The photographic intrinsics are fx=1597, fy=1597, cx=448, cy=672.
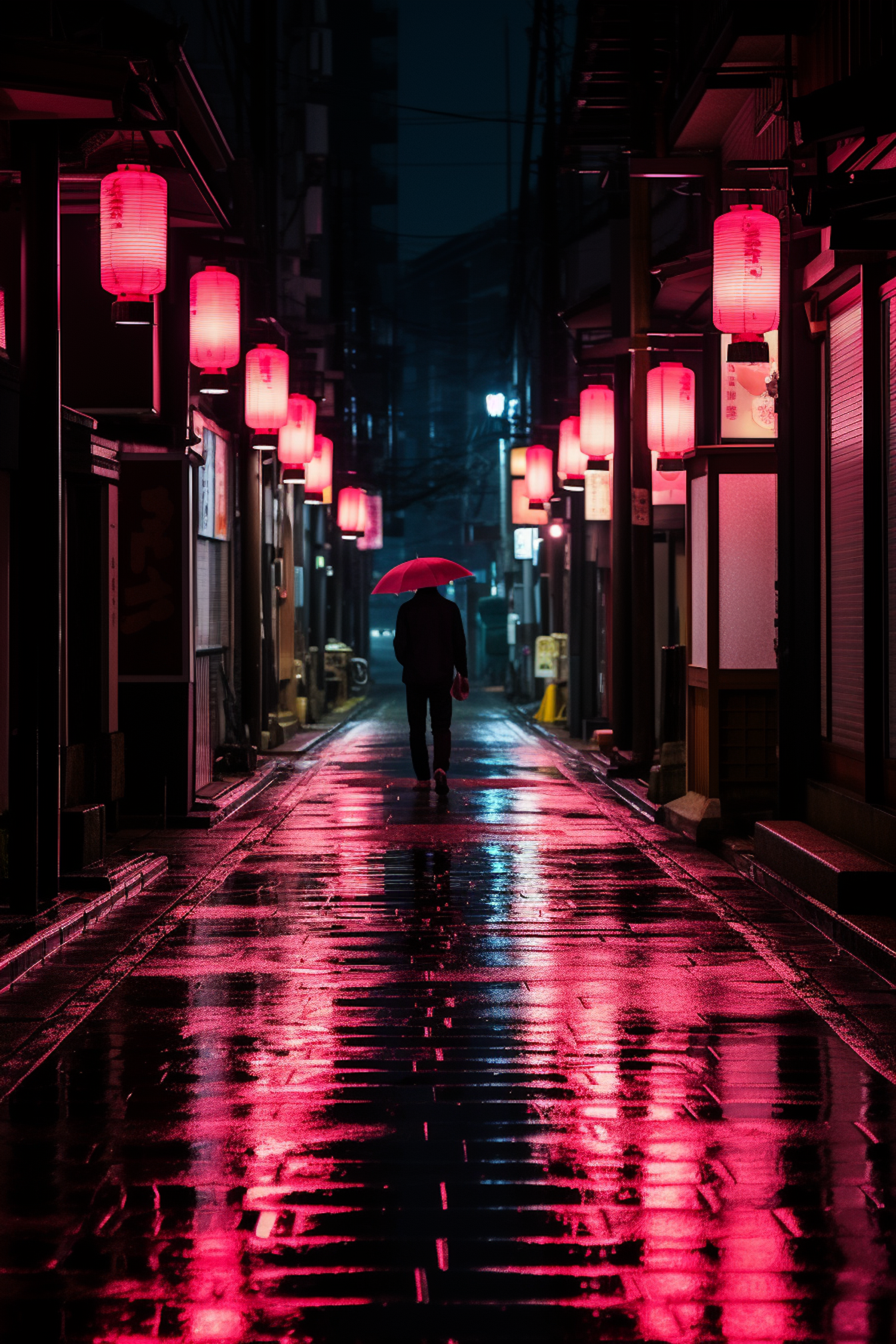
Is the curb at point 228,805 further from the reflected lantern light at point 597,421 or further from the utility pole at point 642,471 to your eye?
the reflected lantern light at point 597,421

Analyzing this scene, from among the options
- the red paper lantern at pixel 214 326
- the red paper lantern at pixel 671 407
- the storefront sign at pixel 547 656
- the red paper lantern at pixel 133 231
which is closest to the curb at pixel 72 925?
the red paper lantern at pixel 133 231

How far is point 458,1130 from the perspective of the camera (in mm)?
6523

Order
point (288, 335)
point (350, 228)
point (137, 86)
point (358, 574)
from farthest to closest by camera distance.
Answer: point (358, 574), point (350, 228), point (288, 335), point (137, 86)

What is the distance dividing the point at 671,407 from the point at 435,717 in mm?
5172

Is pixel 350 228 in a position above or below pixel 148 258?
above

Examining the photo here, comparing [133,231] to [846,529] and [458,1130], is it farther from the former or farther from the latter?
[458,1130]

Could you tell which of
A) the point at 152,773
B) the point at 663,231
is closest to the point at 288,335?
the point at 663,231

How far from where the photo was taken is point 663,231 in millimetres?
32875

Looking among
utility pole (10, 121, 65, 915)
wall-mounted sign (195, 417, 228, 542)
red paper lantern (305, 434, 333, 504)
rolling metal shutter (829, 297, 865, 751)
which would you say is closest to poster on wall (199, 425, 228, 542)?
wall-mounted sign (195, 417, 228, 542)

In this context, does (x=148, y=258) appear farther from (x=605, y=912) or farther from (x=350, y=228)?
(x=350, y=228)

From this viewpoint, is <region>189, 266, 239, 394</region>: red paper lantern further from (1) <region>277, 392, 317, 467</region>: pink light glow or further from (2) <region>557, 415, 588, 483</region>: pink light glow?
(2) <region>557, 415, 588, 483</region>: pink light glow

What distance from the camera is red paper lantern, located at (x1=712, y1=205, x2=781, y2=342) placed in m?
14.2

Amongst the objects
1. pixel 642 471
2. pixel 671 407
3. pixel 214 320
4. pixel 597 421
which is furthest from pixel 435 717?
pixel 597 421

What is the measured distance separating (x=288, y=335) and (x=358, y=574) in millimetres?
33736
